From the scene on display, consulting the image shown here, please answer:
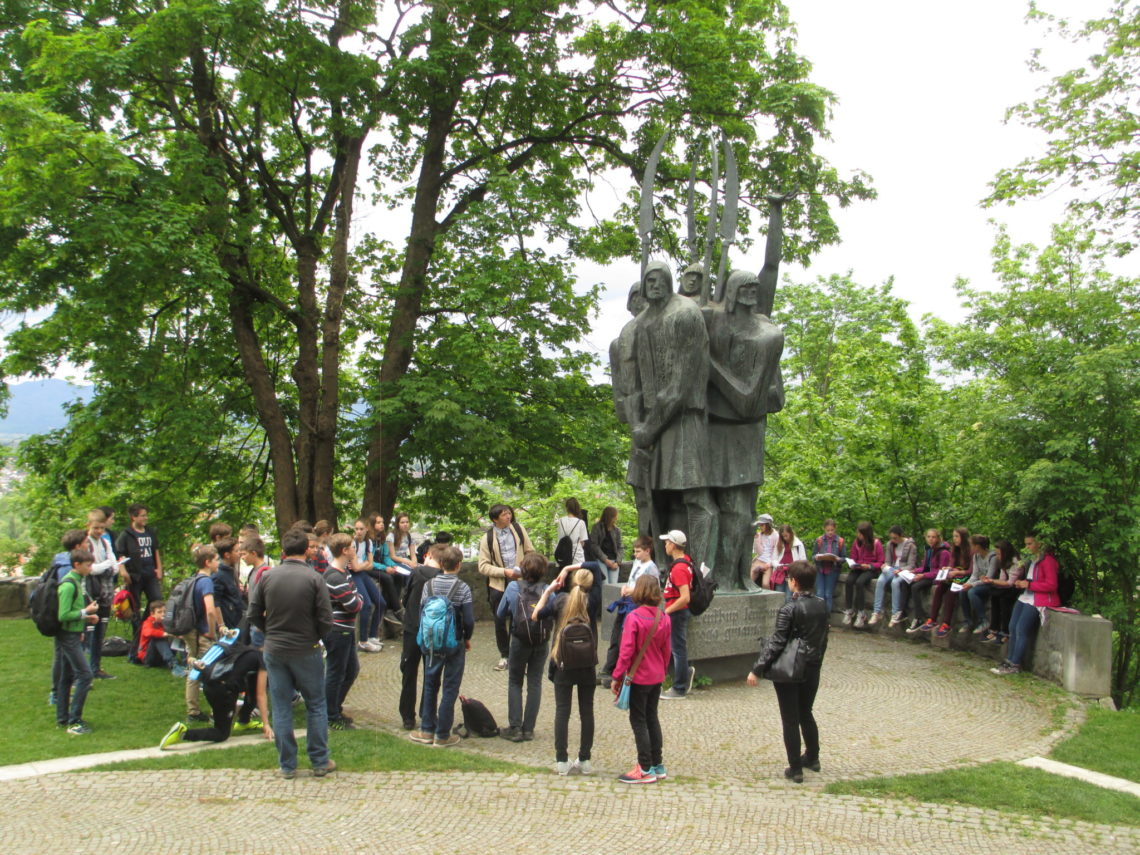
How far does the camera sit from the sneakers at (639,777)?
661 cm

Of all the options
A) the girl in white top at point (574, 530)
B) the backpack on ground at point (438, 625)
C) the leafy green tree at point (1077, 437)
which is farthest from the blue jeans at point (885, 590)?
the backpack on ground at point (438, 625)

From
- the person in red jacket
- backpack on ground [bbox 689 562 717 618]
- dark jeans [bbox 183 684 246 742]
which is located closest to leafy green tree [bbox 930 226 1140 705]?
the person in red jacket

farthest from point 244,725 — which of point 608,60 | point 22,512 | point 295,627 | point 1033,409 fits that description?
point 22,512

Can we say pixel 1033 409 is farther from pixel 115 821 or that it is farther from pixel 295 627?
pixel 115 821

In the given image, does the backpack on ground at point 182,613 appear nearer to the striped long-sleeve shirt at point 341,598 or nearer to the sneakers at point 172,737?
the sneakers at point 172,737

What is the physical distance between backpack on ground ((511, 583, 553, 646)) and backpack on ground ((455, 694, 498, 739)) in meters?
0.76

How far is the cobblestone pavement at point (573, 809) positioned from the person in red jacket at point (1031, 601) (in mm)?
2659

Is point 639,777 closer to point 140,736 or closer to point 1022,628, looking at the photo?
point 140,736

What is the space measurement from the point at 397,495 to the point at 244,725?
9.29 m

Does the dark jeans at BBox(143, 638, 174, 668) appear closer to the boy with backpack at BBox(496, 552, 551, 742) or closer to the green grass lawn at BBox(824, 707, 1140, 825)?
the boy with backpack at BBox(496, 552, 551, 742)

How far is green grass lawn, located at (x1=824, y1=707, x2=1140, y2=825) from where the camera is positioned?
20.7 ft

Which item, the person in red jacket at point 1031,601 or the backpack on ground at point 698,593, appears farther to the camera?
the person in red jacket at point 1031,601

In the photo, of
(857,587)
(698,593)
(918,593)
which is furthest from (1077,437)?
(698,593)

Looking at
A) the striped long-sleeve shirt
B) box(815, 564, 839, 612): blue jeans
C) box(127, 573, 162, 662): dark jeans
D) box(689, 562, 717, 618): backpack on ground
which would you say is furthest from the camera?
box(815, 564, 839, 612): blue jeans
